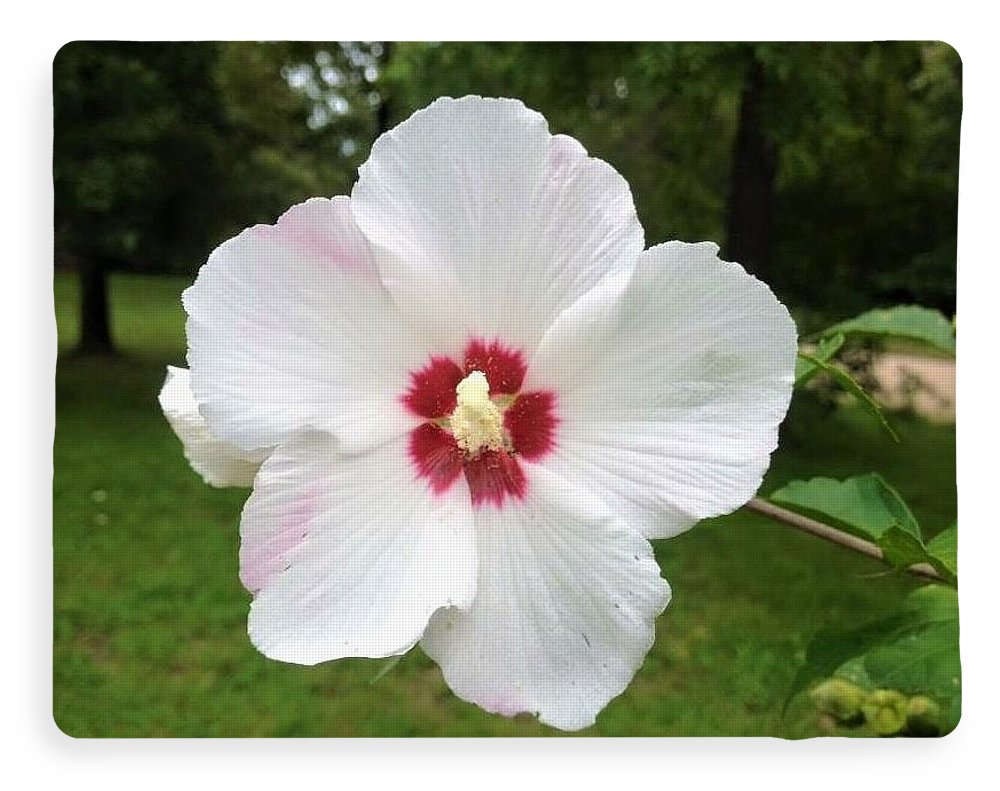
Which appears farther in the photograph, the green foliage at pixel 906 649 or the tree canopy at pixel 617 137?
the tree canopy at pixel 617 137

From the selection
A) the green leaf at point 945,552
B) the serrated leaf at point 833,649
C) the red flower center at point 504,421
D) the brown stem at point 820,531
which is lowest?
the serrated leaf at point 833,649

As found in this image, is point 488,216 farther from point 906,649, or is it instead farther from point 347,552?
point 906,649

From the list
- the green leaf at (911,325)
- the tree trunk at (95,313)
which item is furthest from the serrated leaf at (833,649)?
the tree trunk at (95,313)

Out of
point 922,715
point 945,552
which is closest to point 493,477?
point 945,552

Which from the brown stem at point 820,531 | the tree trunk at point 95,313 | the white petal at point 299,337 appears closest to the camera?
the white petal at point 299,337

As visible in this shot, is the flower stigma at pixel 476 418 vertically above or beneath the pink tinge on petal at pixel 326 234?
beneath

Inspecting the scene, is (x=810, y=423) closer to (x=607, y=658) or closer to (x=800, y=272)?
(x=800, y=272)

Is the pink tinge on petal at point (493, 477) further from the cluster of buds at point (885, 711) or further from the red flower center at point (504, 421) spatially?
the cluster of buds at point (885, 711)
